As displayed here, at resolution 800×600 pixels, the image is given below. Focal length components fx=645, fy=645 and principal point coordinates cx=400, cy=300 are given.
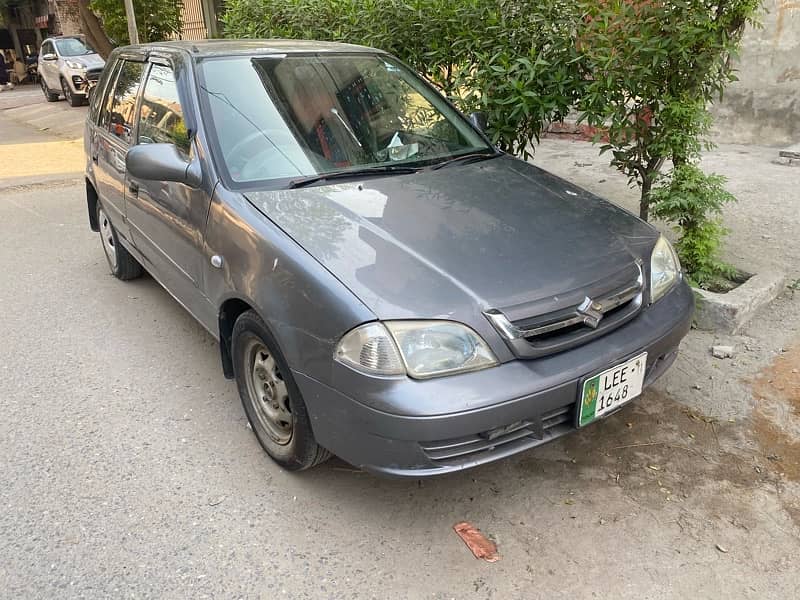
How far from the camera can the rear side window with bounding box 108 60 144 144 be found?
399 cm

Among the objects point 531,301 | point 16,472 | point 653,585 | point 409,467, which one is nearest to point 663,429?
point 653,585

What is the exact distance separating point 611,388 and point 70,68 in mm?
16781

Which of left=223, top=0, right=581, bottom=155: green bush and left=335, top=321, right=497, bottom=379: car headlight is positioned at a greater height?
left=223, top=0, right=581, bottom=155: green bush

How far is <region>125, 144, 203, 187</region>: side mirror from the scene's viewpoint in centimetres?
292

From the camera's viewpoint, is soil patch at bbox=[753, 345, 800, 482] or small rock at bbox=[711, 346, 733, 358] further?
small rock at bbox=[711, 346, 733, 358]

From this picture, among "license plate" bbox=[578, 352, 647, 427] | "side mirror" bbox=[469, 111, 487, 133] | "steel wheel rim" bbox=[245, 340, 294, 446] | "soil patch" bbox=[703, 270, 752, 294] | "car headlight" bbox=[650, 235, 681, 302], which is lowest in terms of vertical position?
"soil patch" bbox=[703, 270, 752, 294]

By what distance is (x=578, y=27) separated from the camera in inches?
165

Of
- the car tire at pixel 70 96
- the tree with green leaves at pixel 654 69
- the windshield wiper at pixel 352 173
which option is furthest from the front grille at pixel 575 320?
the car tire at pixel 70 96

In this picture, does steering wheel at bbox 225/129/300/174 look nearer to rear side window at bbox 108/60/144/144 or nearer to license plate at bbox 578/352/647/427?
rear side window at bbox 108/60/144/144

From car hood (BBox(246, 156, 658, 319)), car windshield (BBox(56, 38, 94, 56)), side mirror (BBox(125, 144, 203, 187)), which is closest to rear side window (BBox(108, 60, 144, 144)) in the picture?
side mirror (BBox(125, 144, 203, 187))

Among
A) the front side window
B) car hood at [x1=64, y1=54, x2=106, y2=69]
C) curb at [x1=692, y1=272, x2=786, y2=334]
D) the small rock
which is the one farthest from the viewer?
car hood at [x1=64, y1=54, x2=106, y2=69]

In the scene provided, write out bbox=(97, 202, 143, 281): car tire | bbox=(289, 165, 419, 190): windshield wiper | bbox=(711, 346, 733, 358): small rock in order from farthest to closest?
1. bbox=(97, 202, 143, 281): car tire
2. bbox=(711, 346, 733, 358): small rock
3. bbox=(289, 165, 419, 190): windshield wiper

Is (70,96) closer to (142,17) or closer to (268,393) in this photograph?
(142,17)

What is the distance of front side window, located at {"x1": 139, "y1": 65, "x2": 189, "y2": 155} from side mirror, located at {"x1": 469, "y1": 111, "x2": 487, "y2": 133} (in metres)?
1.65
